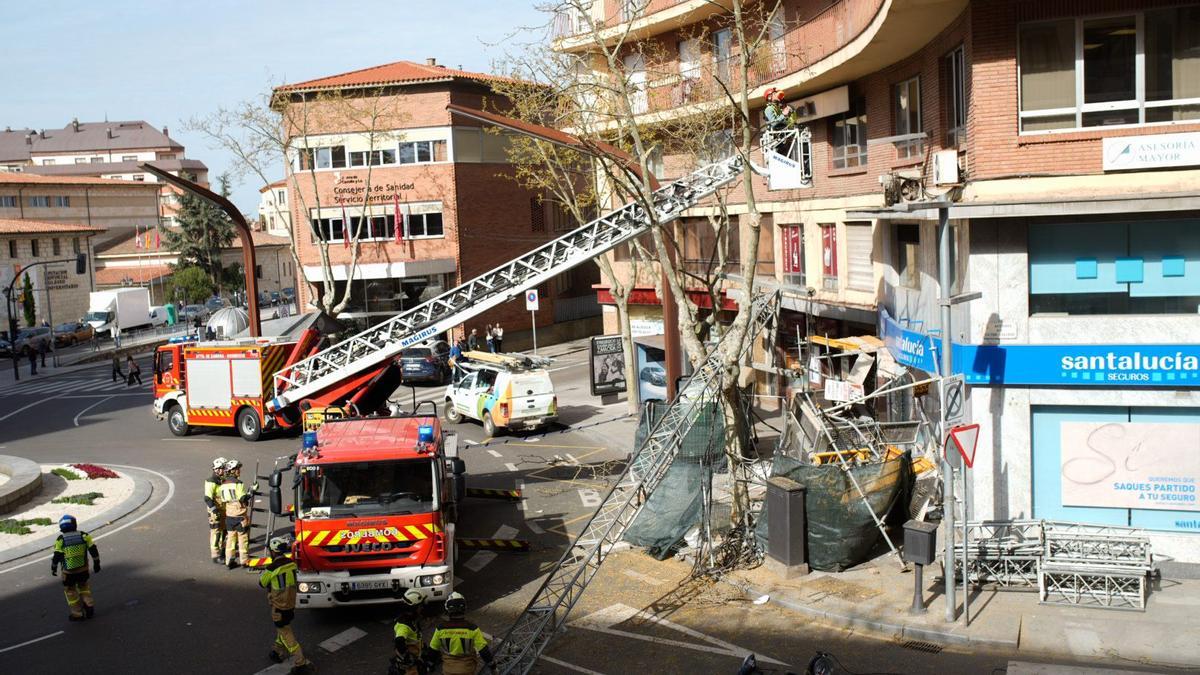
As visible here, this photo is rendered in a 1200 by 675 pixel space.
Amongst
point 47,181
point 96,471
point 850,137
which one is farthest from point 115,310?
point 850,137

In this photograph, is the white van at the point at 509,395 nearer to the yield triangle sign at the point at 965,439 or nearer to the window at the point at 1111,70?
the window at the point at 1111,70

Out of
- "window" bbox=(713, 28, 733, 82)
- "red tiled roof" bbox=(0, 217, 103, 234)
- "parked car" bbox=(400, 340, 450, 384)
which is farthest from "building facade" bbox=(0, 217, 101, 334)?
"window" bbox=(713, 28, 733, 82)

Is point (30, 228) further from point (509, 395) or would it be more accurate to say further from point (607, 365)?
point (509, 395)

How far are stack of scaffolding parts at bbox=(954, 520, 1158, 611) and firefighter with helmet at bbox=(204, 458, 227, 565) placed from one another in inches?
412

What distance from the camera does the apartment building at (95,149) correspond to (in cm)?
12862

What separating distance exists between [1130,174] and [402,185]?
35030 millimetres

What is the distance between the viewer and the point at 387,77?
4459 cm

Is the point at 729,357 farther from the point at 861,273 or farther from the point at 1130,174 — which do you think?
the point at 861,273

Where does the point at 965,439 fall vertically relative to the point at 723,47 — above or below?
below

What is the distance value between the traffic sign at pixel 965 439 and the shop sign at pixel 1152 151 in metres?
4.38

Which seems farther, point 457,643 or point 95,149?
point 95,149

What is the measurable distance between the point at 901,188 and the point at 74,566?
13071mm

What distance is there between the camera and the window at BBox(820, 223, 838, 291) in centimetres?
2428

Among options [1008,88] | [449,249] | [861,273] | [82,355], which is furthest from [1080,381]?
[82,355]
